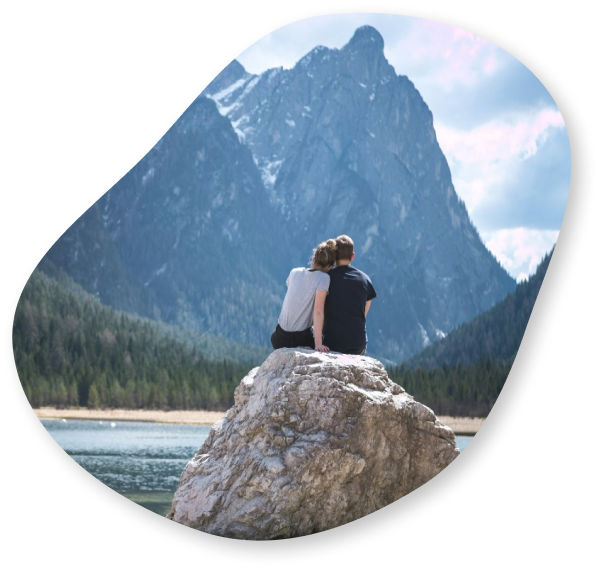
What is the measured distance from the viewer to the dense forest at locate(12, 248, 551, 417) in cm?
564

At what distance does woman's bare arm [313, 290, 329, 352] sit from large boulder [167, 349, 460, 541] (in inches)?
3.7

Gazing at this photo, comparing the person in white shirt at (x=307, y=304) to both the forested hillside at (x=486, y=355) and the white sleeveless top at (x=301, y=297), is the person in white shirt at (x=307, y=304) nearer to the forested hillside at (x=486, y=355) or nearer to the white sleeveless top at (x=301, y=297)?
the white sleeveless top at (x=301, y=297)

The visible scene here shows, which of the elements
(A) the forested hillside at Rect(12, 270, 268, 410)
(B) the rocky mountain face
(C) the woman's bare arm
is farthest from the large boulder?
(A) the forested hillside at Rect(12, 270, 268, 410)

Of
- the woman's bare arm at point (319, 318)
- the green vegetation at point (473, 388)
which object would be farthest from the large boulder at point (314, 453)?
the green vegetation at point (473, 388)

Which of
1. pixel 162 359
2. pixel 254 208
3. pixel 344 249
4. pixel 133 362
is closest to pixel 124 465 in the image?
pixel 344 249

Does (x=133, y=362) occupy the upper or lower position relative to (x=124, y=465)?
upper

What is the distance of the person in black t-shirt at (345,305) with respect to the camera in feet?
17.8

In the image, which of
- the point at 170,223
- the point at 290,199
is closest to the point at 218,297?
the point at 290,199

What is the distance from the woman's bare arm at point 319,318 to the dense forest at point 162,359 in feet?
2.89

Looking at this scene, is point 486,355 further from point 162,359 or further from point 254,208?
point 254,208

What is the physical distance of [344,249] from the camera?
18.0 feet

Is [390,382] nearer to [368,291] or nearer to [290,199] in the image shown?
[368,291]

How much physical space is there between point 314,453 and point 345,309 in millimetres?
957

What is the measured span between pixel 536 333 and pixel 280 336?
60.3 inches
